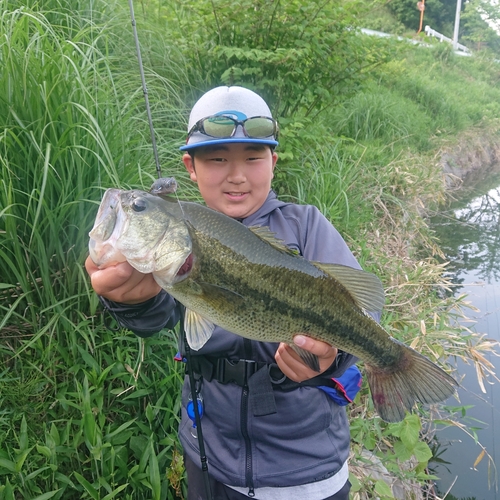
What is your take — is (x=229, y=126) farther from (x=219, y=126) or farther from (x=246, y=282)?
(x=246, y=282)

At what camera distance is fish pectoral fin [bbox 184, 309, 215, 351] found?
1.48 metres

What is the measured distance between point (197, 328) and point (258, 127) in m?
0.93

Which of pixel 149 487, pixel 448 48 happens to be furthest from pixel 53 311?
pixel 448 48

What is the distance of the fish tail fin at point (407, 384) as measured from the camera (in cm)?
166

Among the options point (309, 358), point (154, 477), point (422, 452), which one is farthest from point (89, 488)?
point (422, 452)

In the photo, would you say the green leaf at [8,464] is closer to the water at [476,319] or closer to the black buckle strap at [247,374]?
the black buckle strap at [247,374]

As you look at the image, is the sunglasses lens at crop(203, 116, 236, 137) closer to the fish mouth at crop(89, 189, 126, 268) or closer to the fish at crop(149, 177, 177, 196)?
the fish at crop(149, 177, 177, 196)

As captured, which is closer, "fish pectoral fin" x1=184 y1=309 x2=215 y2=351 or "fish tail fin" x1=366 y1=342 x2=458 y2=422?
"fish pectoral fin" x1=184 y1=309 x2=215 y2=351

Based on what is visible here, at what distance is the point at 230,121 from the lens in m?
1.84

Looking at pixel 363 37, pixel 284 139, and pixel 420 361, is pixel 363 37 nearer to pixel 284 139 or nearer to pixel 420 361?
pixel 284 139

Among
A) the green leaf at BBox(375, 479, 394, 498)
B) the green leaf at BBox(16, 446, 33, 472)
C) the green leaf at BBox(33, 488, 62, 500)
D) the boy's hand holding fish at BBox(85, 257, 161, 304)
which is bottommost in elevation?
the green leaf at BBox(375, 479, 394, 498)

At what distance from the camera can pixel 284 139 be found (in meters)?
4.12

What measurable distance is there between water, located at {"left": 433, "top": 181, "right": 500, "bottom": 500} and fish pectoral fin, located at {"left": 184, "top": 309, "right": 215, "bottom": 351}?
2.43 meters

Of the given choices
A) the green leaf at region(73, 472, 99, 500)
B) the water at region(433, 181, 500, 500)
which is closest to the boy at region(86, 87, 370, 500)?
the green leaf at region(73, 472, 99, 500)
